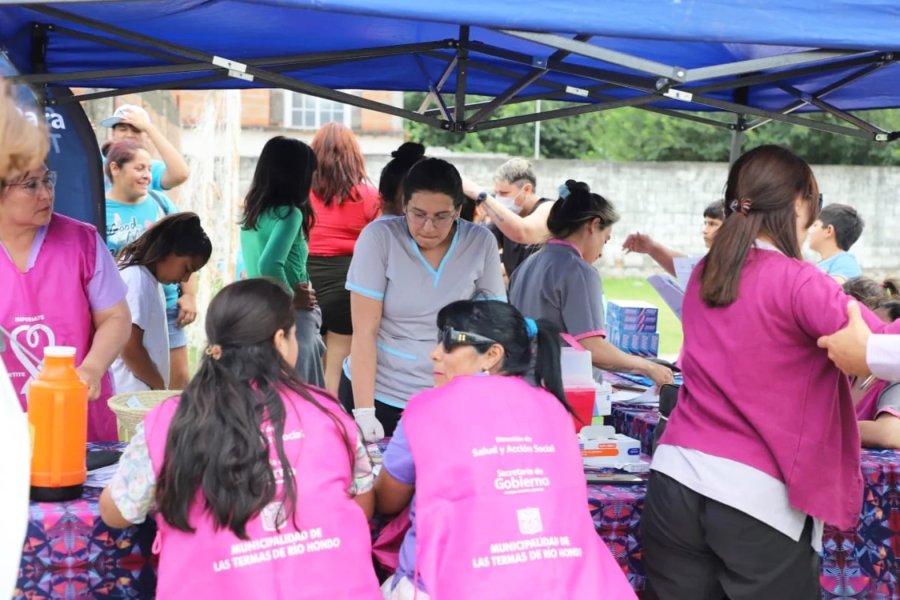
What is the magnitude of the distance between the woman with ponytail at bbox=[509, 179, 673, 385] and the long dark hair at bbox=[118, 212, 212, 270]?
112 cm

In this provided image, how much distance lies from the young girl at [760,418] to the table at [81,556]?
113cm

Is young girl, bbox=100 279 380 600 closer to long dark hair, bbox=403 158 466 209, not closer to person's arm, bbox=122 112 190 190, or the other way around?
long dark hair, bbox=403 158 466 209

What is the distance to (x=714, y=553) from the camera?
227cm

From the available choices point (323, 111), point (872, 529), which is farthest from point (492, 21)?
point (323, 111)

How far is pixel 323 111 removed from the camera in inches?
883

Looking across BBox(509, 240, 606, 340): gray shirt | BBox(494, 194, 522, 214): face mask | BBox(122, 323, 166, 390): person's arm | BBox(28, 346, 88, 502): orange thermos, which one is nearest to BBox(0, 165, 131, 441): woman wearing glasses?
BBox(28, 346, 88, 502): orange thermos

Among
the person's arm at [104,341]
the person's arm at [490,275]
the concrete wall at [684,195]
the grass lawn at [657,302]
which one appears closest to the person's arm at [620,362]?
the person's arm at [490,275]

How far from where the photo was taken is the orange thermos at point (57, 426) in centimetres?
200

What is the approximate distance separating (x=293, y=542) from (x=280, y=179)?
101 inches

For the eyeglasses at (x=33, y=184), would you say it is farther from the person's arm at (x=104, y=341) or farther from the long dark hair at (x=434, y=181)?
the long dark hair at (x=434, y=181)

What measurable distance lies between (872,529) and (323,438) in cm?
161

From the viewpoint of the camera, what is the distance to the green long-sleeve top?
4.20m

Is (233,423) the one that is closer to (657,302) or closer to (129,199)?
(129,199)

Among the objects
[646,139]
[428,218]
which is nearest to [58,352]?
[428,218]
